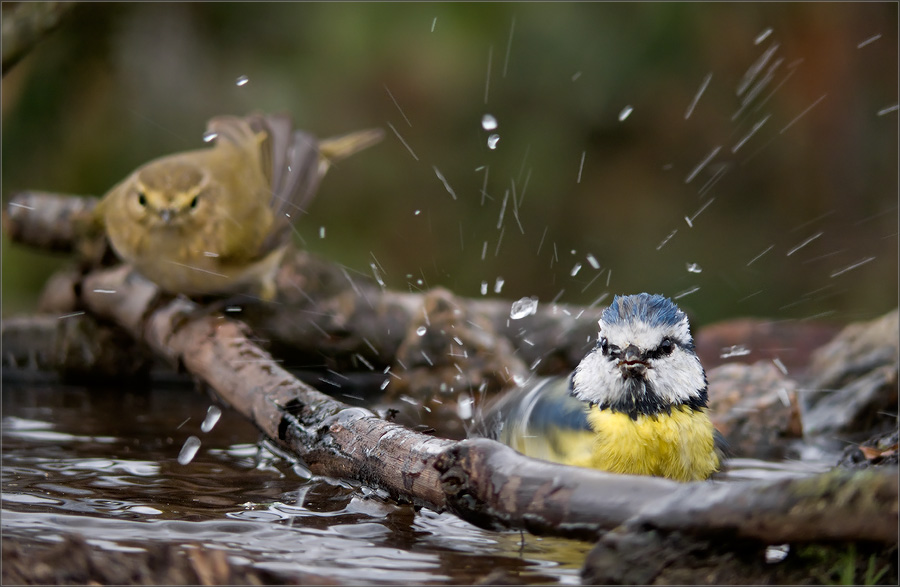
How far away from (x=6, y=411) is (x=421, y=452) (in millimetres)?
2653

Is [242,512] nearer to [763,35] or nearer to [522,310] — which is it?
[522,310]

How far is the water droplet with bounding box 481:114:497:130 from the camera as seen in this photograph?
8602mm

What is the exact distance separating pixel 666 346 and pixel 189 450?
182 centimetres

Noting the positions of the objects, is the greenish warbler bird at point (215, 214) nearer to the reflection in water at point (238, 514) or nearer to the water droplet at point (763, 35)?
the reflection in water at point (238, 514)

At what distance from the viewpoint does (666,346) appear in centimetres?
329

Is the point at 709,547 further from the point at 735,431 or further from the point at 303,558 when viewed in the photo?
the point at 735,431

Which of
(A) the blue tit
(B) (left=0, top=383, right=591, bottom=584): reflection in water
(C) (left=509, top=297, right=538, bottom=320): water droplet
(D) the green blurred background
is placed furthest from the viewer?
(D) the green blurred background

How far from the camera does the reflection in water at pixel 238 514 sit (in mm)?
2547

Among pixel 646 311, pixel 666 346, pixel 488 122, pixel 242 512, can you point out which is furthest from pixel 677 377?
pixel 488 122

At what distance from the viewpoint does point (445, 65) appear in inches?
341

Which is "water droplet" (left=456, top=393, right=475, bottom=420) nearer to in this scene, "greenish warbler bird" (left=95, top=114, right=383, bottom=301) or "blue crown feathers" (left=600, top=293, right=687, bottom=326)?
"greenish warbler bird" (left=95, top=114, right=383, bottom=301)

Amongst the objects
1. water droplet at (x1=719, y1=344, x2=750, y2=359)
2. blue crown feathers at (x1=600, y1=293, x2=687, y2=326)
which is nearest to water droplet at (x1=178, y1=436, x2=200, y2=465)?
blue crown feathers at (x1=600, y1=293, x2=687, y2=326)

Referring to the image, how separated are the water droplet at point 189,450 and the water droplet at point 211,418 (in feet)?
0.75

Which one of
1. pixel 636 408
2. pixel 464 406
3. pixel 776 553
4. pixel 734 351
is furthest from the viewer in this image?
pixel 734 351
